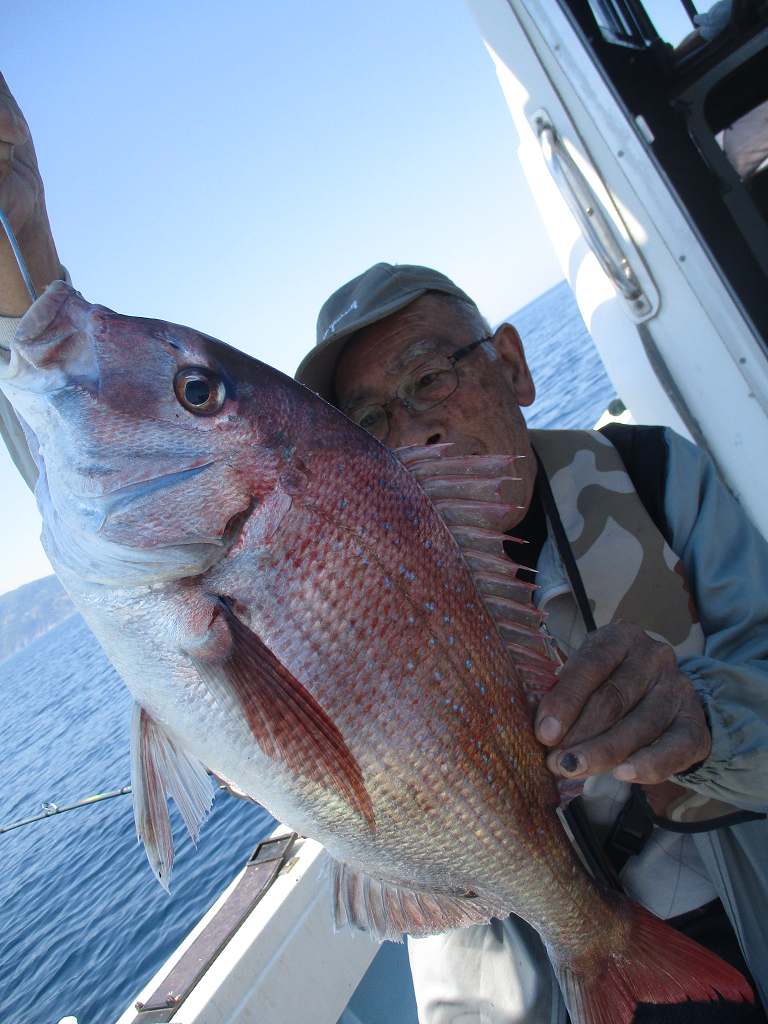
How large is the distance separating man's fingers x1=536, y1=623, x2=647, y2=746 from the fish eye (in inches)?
39.8

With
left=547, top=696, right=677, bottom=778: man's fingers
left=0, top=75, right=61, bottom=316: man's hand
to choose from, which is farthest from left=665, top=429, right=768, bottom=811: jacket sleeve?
left=0, top=75, right=61, bottom=316: man's hand

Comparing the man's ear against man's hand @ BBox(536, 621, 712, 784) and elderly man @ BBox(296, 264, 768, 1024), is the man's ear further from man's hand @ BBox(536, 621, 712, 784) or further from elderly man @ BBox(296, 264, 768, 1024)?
man's hand @ BBox(536, 621, 712, 784)

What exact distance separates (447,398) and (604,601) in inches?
37.5

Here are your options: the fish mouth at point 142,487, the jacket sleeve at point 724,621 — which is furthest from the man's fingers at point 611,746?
the fish mouth at point 142,487

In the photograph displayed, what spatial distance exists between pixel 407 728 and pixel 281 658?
311 millimetres

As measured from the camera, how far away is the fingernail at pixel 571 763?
49.6 inches

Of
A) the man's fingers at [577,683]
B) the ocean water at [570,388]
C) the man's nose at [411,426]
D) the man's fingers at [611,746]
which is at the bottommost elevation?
the man's fingers at [611,746]

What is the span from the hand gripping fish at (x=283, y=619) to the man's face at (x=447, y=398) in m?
0.89

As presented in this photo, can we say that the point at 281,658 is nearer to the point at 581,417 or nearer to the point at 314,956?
the point at 314,956

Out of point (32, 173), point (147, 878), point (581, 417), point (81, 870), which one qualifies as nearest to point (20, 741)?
point (81, 870)

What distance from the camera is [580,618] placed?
2.03 meters

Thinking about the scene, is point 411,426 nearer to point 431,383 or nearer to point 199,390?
point 431,383

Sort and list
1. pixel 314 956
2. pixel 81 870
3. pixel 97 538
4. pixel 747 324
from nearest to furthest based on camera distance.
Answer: pixel 97 538
pixel 747 324
pixel 314 956
pixel 81 870

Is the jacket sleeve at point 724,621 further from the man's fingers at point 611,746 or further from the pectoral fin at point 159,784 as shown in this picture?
the pectoral fin at point 159,784
